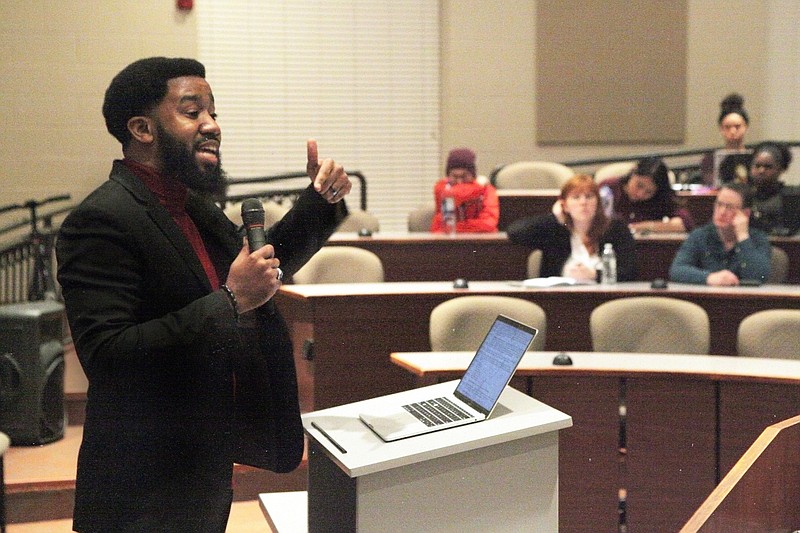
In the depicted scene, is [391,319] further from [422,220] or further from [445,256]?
[422,220]

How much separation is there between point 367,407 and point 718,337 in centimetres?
269

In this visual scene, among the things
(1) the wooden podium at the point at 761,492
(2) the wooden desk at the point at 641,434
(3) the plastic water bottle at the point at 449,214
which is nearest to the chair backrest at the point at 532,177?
(3) the plastic water bottle at the point at 449,214

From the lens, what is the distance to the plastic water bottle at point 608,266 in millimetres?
4629

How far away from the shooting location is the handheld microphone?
1.59 m

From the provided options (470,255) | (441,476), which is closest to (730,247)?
(470,255)

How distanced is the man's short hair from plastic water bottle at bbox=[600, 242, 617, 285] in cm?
321

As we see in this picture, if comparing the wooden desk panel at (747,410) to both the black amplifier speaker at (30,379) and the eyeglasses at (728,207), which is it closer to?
the eyeglasses at (728,207)

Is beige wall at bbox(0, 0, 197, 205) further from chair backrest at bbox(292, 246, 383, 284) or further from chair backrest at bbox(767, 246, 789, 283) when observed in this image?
chair backrest at bbox(767, 246, 789, 283)

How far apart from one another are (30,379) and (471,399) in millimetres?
2648

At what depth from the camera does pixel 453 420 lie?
1.83 metres

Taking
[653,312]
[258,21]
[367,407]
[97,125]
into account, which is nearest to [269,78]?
[258,21]

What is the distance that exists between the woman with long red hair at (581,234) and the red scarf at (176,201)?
10.6 ft

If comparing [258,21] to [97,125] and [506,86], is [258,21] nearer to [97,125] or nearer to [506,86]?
[97,125]

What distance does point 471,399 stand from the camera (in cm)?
193
